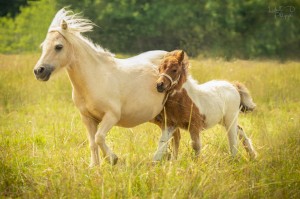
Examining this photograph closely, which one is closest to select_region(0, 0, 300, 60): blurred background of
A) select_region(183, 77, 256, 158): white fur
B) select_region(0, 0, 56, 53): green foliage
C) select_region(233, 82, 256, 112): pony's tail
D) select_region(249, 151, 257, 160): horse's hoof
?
select_region(0, 0, 56, 53): green foliage

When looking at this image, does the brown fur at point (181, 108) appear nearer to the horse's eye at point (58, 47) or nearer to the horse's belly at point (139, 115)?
the horse's belly at point (139, 115)

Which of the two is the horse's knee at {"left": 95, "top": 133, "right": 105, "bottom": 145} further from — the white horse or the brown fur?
the brown fur

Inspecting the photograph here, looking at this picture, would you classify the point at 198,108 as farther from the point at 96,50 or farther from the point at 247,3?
the point at 247,3

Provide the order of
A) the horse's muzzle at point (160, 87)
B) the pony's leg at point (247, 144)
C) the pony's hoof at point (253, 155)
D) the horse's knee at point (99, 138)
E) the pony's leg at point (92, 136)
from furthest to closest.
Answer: the pony's leg at point (247, 144)
the pony's hoof at point (253, 155)
the pony's leg at point (92, 136)
the horse's muzzle at point (160, 87)
the horse's knee at point (99, 138)

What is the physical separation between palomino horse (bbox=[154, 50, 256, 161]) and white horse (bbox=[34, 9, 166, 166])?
20 centimetres

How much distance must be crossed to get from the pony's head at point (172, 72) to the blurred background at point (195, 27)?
12.2m

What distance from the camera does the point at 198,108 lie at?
5.89m

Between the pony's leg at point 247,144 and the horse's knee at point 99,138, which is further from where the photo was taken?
the pony's leg at point 247,144

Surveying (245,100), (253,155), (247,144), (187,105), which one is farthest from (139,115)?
(245,100)

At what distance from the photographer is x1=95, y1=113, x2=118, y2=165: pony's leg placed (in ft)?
17.2

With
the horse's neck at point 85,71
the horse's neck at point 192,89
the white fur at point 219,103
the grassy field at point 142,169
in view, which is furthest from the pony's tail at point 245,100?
the horse's neck at point 85,71

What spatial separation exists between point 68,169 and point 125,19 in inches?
877

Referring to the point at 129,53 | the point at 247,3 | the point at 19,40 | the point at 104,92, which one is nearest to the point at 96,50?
the point at 104,92

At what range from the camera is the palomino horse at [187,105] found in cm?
556
